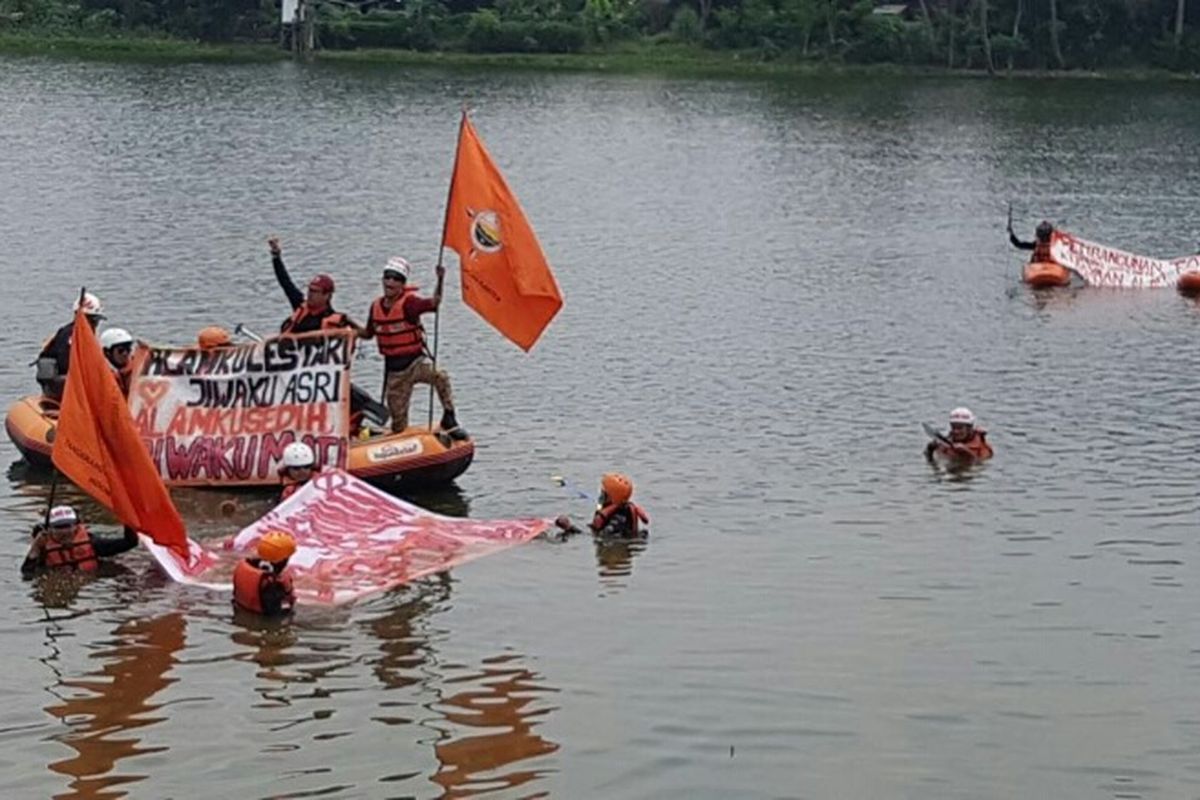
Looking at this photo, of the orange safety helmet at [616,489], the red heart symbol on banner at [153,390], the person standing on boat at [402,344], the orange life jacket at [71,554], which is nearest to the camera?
the orange life jacket at [71,554]

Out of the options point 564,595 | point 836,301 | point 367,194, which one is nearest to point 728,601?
point 564,595

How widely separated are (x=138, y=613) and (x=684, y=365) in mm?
14650

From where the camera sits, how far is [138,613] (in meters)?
19.0

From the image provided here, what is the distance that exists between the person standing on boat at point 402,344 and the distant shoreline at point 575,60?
245ft

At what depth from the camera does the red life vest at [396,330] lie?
23656mm

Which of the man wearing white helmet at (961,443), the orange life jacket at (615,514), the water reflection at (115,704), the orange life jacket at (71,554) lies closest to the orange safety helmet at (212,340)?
the orange life jacket at (71,554)

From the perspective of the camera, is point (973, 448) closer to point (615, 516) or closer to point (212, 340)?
point (615, 516)

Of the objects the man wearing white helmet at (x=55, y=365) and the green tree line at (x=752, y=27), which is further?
the green tree line at (x=752, y=27)

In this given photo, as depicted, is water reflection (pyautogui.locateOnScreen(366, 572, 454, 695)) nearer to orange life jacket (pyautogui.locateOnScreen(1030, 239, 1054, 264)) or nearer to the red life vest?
the red life vest

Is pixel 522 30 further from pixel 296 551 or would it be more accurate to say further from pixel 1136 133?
pixel 296 551

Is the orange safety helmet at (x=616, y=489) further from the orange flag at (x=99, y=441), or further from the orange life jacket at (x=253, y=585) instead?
the orange flag at (x=99, y=441)

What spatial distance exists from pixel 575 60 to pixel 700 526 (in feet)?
261

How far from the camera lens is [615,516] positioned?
22.0m

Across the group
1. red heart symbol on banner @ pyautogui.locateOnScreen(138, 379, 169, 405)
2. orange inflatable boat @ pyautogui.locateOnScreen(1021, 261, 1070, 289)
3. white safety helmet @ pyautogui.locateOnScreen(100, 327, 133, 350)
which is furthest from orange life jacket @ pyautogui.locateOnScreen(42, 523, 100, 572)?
orange inflatable boat @ pyautogui.locateOnScreen(1021, 261, 1070, 289)
